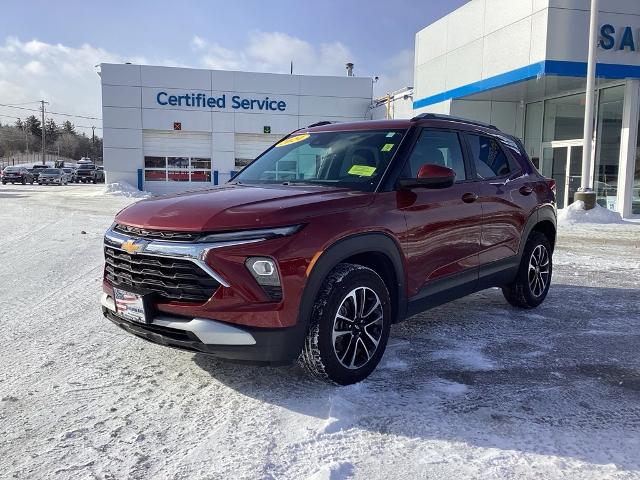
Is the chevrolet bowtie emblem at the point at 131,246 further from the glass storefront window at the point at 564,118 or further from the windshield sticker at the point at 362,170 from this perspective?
the glass storefront window at the point at 564,118

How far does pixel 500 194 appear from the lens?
5078 millimetres

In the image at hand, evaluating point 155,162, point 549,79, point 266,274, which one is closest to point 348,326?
point 266,274

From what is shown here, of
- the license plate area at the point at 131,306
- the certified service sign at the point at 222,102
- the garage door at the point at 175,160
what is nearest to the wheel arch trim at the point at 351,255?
the license plate area at the point at 131,306

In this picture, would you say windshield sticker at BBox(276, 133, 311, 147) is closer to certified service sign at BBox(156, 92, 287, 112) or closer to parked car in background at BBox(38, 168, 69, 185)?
certified service sign at BBox(156, 92, 287, 112)

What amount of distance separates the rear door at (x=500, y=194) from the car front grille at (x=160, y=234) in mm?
2705

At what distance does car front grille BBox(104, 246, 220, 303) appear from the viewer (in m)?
3.18

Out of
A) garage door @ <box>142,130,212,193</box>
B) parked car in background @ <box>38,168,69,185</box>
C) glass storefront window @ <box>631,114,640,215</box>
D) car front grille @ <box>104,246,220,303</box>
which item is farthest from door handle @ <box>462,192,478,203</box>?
parked car in background @ <box>38,168,69,185</box>

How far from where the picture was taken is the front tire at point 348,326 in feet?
11.1

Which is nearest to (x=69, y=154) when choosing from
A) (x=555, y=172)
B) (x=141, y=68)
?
(x=141, y=68)

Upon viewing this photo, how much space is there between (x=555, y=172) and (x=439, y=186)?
57.1 ft

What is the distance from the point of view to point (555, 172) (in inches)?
774

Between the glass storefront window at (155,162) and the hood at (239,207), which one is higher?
the glass storefront window at (155,162)

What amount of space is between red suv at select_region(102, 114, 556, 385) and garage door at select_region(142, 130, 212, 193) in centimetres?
2542

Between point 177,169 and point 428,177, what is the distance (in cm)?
2722
